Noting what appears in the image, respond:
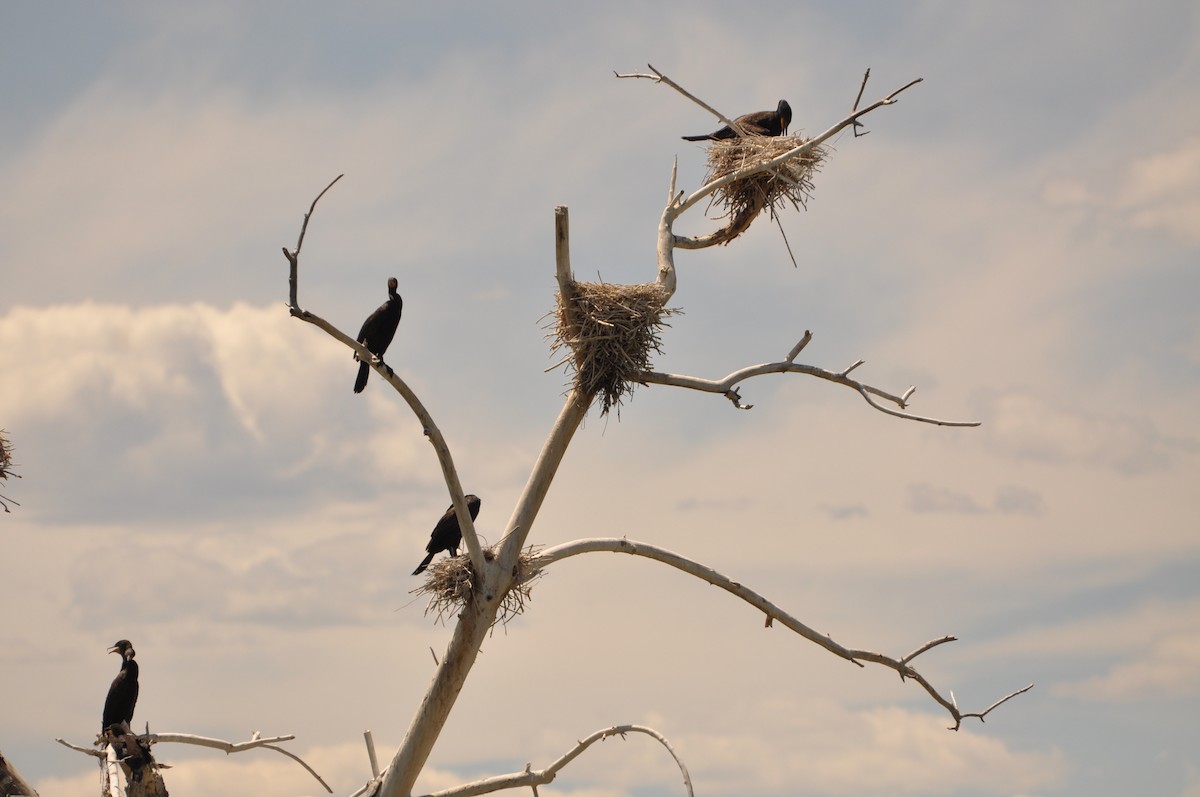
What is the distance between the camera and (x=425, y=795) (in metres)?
8.29

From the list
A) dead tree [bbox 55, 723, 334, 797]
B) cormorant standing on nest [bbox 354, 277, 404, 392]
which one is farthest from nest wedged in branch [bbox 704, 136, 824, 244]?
dead tree [bbox 55, 723, 334, 797]

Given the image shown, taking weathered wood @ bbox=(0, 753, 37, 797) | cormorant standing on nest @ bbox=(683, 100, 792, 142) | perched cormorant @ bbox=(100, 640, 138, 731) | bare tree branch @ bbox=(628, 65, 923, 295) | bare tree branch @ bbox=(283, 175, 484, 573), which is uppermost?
cormorant standing on nest @ bbox=(683, 100, 792, 142)

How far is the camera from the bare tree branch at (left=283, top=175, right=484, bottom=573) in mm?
5992

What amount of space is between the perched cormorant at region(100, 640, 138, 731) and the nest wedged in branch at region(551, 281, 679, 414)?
442 centimetres

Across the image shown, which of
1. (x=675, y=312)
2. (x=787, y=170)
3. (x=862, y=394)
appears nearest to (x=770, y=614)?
(x=862, y=394)

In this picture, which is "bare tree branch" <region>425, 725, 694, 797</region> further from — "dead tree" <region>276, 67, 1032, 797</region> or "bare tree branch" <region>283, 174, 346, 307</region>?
"bare tree branch" <region>283, 174, 346, 307</region>

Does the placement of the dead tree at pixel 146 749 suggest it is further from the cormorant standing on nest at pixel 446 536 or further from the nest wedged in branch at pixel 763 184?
the nest wedged in branch at pixel 763 184

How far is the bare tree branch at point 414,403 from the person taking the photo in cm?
599

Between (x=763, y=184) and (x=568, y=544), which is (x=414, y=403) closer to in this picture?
(x=568, y=544)

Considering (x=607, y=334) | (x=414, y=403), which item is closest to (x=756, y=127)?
(x=607, y=334)

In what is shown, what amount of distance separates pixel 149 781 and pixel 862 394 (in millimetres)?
5191

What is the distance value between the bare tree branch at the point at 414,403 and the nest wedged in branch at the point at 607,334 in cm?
128

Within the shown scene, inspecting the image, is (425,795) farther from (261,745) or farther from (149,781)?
(149,781)

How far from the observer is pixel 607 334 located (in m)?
8.09
